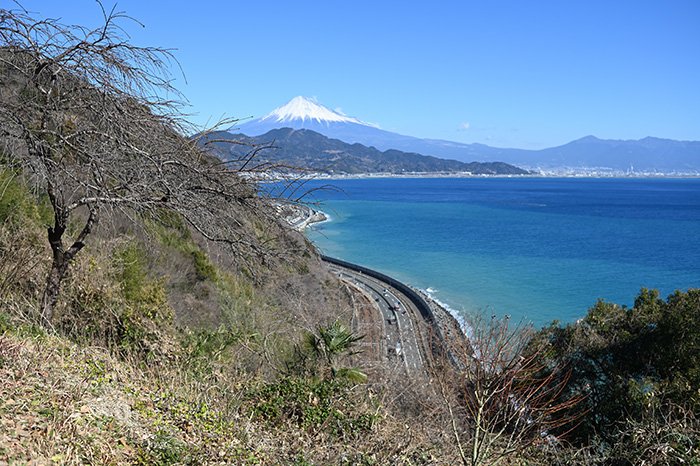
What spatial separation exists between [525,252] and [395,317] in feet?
88.1

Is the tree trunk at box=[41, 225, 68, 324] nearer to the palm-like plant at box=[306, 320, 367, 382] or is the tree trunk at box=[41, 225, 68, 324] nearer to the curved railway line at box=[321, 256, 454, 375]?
the palm-like plant at box=[306, 320, 367, 382]

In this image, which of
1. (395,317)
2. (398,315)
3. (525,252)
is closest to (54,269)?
(395,317)

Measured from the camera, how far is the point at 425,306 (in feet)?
108

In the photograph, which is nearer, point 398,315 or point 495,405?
point 495,405

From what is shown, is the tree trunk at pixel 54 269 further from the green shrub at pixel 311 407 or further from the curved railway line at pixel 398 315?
the curved railway line at pixel 398 315

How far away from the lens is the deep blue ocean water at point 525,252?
37.1 metres

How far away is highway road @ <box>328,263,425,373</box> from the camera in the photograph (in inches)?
919

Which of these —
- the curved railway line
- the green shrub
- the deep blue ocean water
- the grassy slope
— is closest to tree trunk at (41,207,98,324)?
the grassy slope

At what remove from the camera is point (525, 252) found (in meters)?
53.3

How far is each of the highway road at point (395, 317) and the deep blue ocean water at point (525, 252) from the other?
328cm

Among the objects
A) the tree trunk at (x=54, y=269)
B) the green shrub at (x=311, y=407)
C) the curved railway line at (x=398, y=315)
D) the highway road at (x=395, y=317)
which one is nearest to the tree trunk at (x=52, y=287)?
the tree trunk at (x=54, y=269)

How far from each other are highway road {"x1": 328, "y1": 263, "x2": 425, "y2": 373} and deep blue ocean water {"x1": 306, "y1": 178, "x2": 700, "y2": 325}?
3275 millimetres

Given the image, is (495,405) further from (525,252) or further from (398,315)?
(525,252)

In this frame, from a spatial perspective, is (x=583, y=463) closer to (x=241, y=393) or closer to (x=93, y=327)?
(x=241, y=393)
